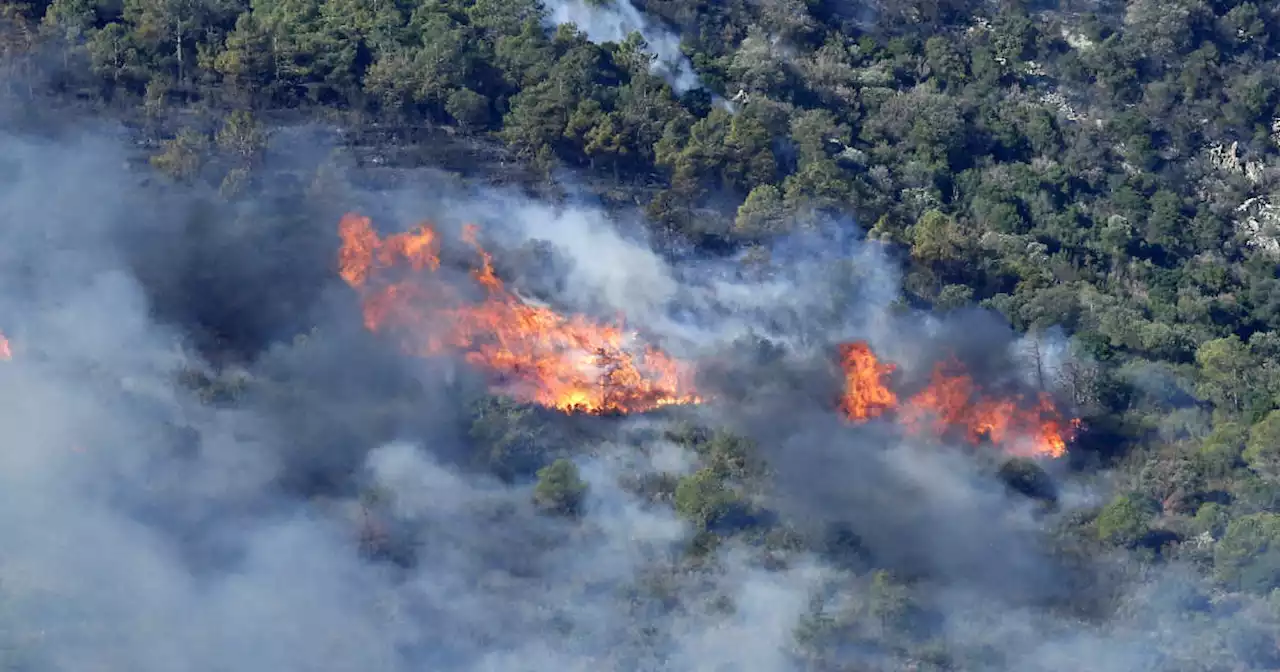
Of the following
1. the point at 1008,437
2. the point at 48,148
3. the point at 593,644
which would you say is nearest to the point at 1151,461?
the point at 1008,437

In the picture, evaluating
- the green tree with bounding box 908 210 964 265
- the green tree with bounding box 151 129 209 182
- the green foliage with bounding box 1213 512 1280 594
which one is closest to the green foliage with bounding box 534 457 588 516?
the green tree with bounding box 151 129 209 182

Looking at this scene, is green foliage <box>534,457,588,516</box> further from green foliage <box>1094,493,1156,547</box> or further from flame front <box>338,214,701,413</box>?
green foliage <box>1094,493,1156,547</box>

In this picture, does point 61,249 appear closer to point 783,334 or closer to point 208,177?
point 208,177

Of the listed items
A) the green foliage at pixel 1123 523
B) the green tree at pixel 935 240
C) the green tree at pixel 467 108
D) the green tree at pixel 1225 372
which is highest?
the green tree at pixel 935 240

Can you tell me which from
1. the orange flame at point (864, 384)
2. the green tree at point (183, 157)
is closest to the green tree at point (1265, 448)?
the orange flame at point (864, 384)

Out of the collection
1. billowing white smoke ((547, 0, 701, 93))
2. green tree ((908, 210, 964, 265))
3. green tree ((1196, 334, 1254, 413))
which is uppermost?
billowing white smoke ((547, 0, 701, 93))

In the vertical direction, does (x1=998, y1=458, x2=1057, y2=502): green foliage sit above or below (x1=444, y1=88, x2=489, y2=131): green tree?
below

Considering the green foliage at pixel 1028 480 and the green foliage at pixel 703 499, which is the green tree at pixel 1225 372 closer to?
the green foliage at pixel 1028 480
